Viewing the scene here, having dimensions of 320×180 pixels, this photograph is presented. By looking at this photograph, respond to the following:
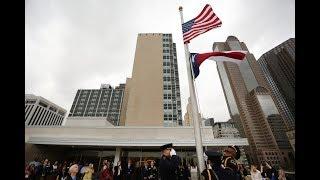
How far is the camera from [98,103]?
130000 millimetres

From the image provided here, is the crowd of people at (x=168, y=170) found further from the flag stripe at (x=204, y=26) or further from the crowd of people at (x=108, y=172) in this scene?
the flag stripe at (x=204, y=26)

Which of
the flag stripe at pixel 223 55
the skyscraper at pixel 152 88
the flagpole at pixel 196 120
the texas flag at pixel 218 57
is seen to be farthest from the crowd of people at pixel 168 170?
the skyscraper at pixel 152 88

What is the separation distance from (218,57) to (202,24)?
1460 mm

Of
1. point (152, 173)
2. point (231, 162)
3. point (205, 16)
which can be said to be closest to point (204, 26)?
point (205, 16)

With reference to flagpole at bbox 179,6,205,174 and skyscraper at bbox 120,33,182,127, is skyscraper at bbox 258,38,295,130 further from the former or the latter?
flagpole at bbox 179,6,205,174

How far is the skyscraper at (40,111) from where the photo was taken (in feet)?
423

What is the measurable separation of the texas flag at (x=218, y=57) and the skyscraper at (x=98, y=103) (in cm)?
11990

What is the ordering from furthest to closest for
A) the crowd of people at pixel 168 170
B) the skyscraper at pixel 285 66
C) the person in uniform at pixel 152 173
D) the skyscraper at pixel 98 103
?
the skyscraper at pixel 98 103
the skyscraper at pixel 285 66
the person in uniform at pixel 152 173
the crowd of people at pixel 168 170
